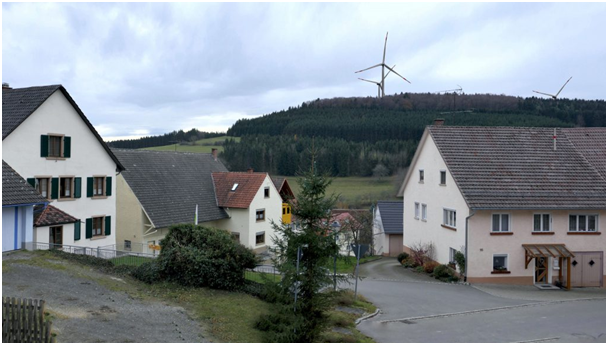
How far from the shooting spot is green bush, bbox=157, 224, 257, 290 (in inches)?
759

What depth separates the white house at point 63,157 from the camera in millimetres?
27294

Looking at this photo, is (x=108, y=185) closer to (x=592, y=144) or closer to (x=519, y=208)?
(x=519, y=208)

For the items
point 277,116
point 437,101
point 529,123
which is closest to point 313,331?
point 529,123

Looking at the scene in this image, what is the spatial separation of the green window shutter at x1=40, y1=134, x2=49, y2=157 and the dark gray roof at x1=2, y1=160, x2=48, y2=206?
418cm

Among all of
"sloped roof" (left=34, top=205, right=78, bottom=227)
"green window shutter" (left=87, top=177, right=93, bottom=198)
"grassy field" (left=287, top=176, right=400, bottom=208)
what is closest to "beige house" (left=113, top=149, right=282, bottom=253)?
"green window shutter" (left=87, top=177, right=93, bottom=198)

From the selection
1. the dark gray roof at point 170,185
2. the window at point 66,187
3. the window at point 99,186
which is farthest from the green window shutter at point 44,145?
the dark gray roof at point 170,185

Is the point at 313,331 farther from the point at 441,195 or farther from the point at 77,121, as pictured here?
the point at 77,121

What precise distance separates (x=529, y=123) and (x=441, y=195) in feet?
126

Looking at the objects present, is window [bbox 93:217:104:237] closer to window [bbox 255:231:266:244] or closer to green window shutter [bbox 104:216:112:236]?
green window shutter [bbox 104:216:112:236]

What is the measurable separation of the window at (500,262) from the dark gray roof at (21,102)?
2230 cm

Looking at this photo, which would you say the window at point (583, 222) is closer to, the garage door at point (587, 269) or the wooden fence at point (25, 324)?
the garage door at point (587, 269)

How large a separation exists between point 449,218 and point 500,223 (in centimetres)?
303

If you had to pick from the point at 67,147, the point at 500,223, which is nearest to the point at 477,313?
the point at 500,223

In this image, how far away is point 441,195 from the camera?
102 ft
